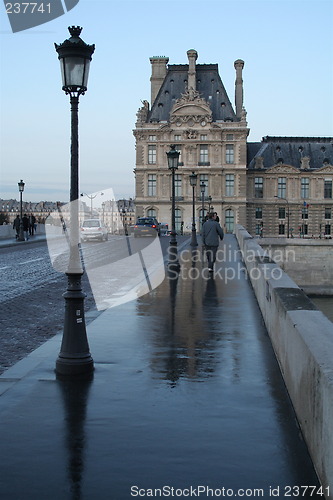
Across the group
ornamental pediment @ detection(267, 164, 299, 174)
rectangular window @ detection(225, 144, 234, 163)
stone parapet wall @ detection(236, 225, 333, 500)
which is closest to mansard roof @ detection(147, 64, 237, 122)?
rectangular window @ detection(225, 144, 234, 163)

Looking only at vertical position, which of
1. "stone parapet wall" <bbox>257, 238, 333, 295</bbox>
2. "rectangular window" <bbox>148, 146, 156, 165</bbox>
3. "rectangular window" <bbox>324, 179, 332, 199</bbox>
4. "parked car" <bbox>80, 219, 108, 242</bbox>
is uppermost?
"rectangular window" <bbox>148, 146, 156, 165</bbox>

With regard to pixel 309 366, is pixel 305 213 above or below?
above

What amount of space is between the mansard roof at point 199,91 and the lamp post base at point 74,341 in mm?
87067

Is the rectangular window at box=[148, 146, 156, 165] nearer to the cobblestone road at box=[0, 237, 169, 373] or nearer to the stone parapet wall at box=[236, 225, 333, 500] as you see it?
the cobblestone road at box=[0, 237, 169, 373]

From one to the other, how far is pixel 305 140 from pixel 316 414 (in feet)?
341

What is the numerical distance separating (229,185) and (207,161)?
4924mm

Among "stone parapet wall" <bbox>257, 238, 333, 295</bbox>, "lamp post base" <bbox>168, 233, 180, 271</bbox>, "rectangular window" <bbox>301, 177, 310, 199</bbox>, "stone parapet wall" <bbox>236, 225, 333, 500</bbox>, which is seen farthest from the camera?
"rectangular window" <bbox>301, 177, 310, 199</bbox>

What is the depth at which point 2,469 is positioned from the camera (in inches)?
169

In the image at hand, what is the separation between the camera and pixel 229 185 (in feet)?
310

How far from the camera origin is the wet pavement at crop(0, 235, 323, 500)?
4.09 m

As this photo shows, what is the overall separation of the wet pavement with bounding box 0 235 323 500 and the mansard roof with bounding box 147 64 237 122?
8575 centimetres

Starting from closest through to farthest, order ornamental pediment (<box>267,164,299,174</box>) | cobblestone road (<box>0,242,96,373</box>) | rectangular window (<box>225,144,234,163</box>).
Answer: cobblestone road (<box>0,242,96,373</box>) < rectangular window (<box>225,144,234,163</box>) < ornamental pediment (<box>267,164,299,174</box>)

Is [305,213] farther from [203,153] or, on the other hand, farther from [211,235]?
[211,235]

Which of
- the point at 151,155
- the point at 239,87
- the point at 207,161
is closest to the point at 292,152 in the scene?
the point at 239,87
